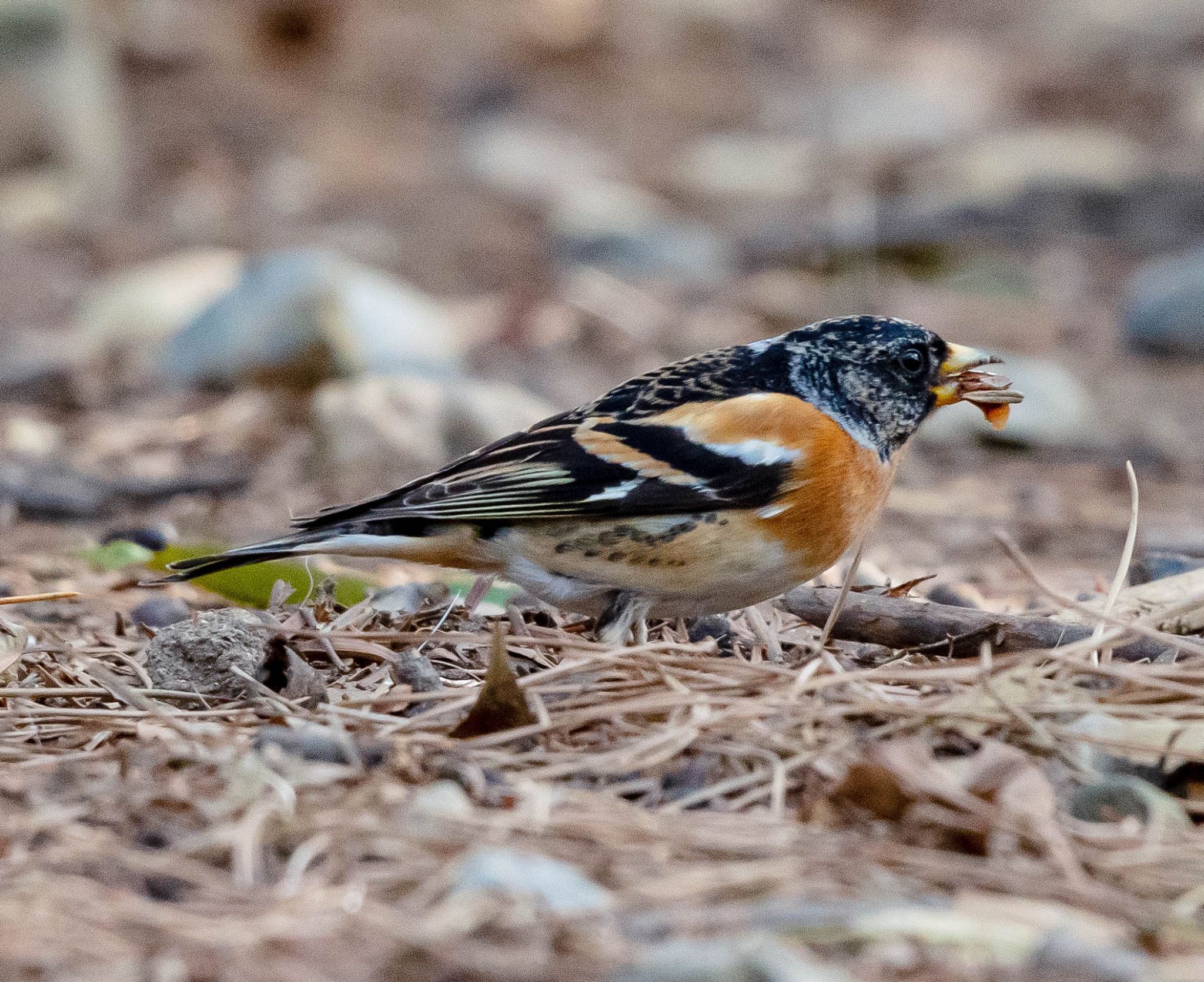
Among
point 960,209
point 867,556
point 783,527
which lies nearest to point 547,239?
point 960,209

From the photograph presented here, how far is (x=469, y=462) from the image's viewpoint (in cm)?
385

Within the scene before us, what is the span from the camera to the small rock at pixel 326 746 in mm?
2689

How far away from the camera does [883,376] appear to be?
3998 mm

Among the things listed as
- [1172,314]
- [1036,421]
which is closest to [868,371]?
[1036,421]

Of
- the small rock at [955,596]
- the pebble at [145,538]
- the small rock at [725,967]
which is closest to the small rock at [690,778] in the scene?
the small rock at [725,967]

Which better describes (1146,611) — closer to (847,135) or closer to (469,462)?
(469,462)

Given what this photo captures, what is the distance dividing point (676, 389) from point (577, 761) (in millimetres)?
1337

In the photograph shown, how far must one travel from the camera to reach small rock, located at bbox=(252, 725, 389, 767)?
2.69m

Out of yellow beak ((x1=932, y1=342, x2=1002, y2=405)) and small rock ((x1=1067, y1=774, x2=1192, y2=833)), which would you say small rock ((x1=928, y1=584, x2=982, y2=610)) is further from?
small rock ((x1=1067, y1=774, x2=1192, y2=833))

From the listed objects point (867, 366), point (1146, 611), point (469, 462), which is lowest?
point (1146, 611)

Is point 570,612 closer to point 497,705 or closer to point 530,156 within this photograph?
point 497,705

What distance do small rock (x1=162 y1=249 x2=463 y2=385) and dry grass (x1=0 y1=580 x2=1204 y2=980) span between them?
4.93m

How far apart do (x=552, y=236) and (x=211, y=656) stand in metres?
9.10

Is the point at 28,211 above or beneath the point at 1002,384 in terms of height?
above
